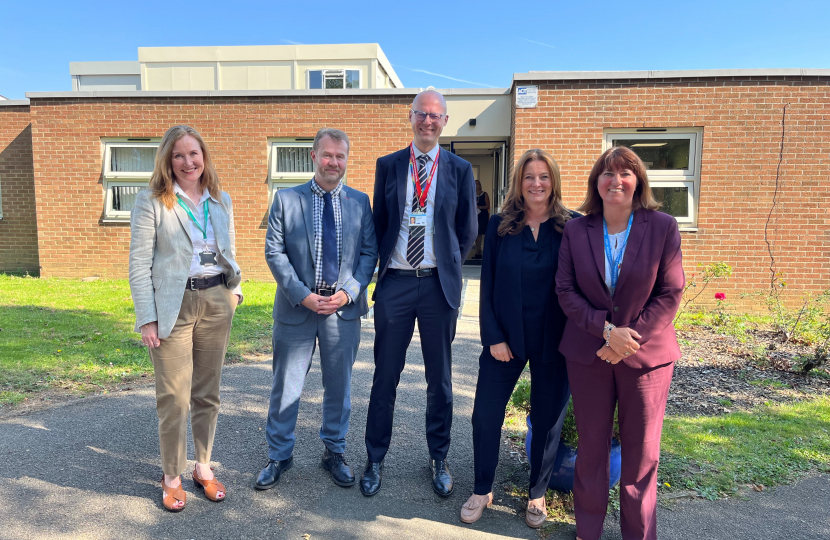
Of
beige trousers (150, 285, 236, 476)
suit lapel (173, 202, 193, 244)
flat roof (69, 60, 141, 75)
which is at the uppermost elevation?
flat roof (69, 60, 141, 75)

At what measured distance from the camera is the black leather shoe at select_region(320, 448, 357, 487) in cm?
329

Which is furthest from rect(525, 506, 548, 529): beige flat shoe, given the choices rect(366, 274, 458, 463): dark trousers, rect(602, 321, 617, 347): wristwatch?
rect(602, 321, 617, 347): wristwatch

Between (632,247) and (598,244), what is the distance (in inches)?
6.6

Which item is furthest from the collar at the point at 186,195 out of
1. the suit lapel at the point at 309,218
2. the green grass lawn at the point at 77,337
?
the green grass lawn at the point at 77,337

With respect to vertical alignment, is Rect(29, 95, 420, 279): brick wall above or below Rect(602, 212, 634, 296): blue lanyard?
above

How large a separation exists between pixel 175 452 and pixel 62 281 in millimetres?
10229

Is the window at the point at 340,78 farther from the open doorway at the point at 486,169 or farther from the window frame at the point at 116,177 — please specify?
the window frame at the point at 116,177

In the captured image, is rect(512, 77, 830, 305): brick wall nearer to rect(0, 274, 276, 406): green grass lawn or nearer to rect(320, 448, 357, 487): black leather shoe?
rect(0, 274, 276, 406): green grass lawn

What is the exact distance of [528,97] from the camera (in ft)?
30.0

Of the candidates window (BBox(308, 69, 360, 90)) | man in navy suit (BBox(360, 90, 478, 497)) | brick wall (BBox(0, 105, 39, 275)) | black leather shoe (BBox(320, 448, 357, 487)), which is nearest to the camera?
man in navy suit (BBox(360, 90, 478, 497))

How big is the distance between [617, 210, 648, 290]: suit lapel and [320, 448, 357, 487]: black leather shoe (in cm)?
205

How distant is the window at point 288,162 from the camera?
36.0 ft

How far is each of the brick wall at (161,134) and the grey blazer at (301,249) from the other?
24.8 feet

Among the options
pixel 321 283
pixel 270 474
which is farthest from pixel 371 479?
pixel 321 283
